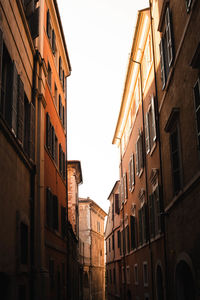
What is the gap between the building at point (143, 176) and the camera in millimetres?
16344

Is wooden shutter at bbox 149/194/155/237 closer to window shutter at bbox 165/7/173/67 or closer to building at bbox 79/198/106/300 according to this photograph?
window shutter at bbox 165/7/173/67

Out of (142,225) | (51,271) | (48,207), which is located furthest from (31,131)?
(142,225)

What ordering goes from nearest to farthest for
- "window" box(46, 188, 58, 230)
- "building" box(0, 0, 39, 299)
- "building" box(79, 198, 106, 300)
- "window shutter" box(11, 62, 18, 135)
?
"building" box(0, 0, 39, 299) → "window shutter" box(11, 62, 18, 135) → "window" box(46, 188, 58, 230) → "building" box(79, 198, 106, 300)

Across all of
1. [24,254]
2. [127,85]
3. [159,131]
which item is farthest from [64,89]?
[24,254]

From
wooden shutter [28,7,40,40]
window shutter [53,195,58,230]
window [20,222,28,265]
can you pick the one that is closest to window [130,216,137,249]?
window shutter [53,195,58,230]

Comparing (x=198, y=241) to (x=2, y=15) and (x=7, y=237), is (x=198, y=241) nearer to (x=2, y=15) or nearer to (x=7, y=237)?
(x=7, y=237)

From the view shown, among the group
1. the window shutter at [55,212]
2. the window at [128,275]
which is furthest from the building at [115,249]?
the window shutter at [55,212]

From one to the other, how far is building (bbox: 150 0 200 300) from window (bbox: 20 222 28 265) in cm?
430

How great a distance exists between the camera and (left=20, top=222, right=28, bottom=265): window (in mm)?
12189

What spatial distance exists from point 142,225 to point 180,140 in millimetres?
9755

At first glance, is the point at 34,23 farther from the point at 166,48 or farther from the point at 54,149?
the point at 54,149

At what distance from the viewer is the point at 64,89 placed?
83.9 ft

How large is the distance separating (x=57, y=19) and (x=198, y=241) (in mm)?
15179

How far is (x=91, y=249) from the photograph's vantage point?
5531 centimetres
